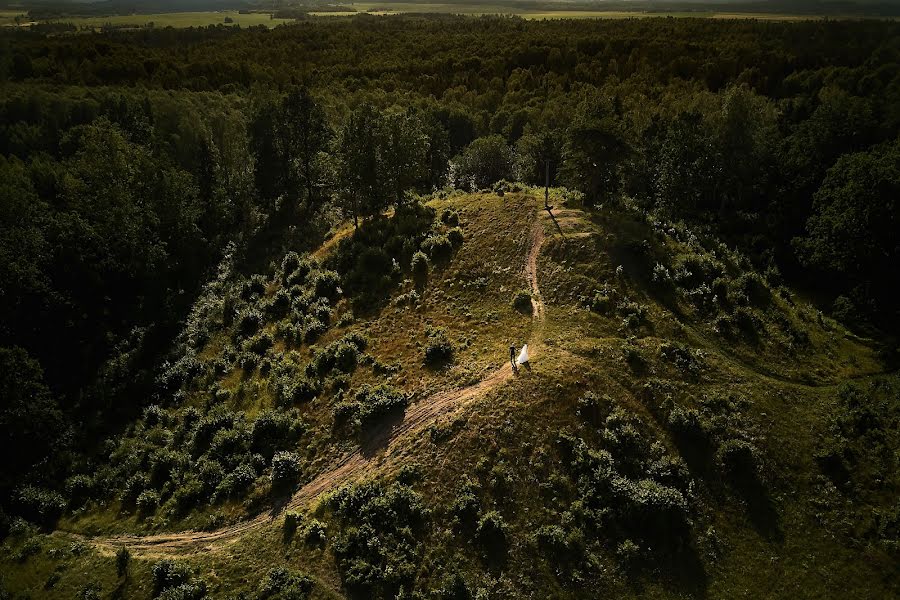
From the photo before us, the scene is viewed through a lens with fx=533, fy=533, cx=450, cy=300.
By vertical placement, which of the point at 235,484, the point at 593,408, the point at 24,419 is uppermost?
the point at 593,408

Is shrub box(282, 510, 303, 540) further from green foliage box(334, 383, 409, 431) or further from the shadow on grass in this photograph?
the shadow on grass

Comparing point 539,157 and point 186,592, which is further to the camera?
point 539,157

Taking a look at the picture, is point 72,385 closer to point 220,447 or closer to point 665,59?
point 220,447

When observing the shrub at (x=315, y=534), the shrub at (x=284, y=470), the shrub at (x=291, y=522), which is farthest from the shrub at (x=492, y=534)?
the shrub at (x=284, y=470)

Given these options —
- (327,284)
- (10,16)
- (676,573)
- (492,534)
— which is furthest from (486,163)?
(10,16)

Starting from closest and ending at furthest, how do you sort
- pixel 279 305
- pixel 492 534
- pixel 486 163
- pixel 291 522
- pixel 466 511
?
pixel 492 534, pixel 466 511, pixel 291 522, pixel 279 305, pixel 486 163

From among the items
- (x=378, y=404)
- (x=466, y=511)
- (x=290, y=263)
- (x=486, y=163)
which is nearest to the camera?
(x=466, y=511)

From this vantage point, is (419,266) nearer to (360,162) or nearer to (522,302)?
(522,302)
